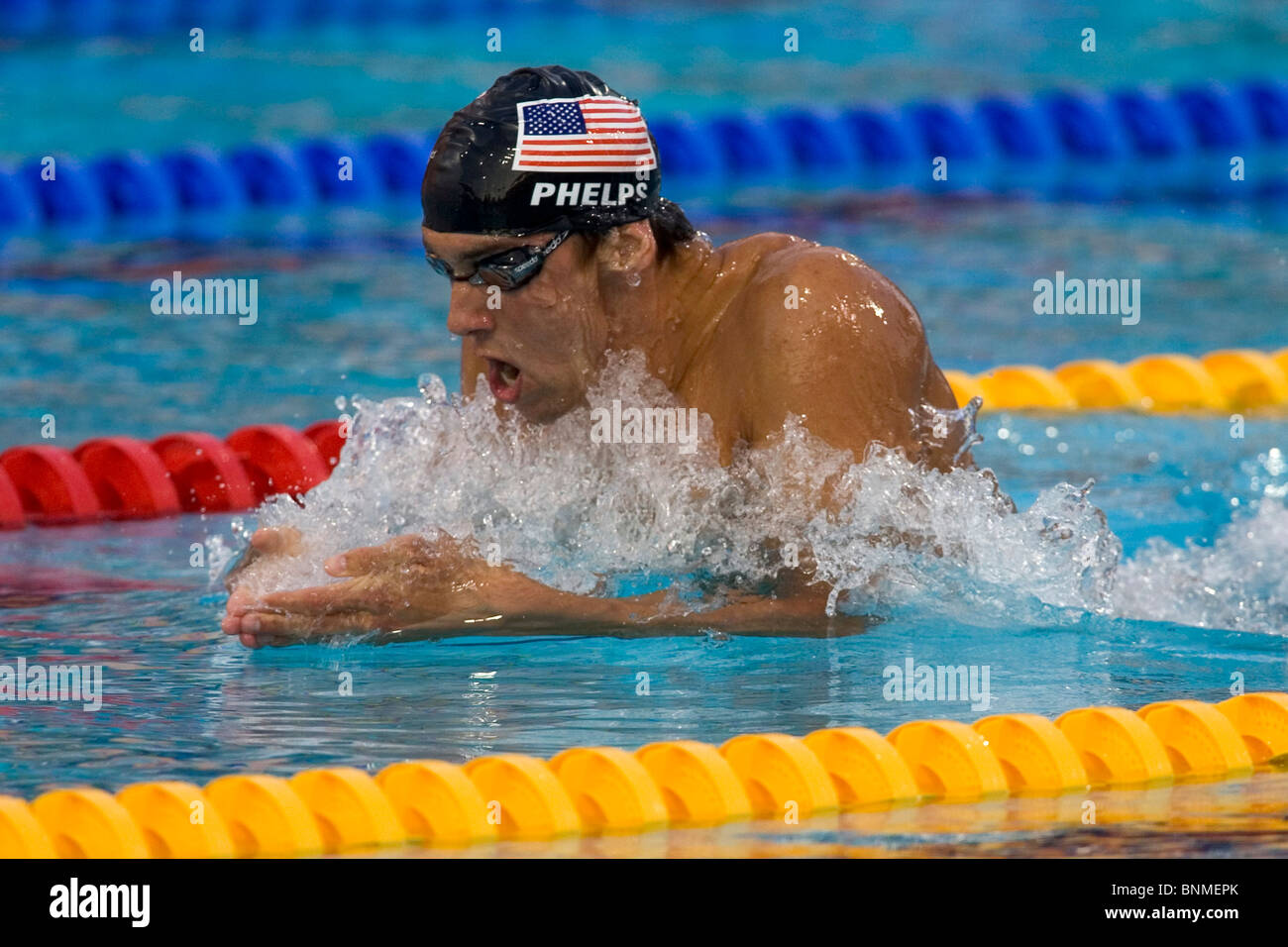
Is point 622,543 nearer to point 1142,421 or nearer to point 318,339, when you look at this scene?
point 1142,421

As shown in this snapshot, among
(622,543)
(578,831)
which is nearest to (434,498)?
(622,543)

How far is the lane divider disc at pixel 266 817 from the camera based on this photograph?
2.44 m

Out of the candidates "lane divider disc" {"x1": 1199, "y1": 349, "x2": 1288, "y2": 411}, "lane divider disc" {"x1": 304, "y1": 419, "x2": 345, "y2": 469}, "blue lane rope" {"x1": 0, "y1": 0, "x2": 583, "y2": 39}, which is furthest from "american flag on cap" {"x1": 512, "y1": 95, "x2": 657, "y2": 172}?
"blue lane rope" {"x1": 0, "y1": 0, "x2": 583, "y2": 39}

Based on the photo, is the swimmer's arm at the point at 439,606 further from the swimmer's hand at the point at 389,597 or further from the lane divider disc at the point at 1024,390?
the lane divider disc at the point at 1024,390

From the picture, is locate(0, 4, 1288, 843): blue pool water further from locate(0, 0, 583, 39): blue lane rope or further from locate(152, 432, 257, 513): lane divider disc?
locate(0, 0, 583, 39): blue lane rope

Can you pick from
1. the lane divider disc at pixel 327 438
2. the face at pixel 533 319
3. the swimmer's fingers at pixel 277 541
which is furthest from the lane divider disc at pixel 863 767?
the lane divider disc at pixel 327 438

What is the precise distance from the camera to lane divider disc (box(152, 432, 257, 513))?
4.48m

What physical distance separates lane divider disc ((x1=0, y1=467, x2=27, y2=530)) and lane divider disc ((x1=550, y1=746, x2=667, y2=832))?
2.13 metres

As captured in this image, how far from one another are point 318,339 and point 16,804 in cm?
375

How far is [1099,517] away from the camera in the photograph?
343 centimetres

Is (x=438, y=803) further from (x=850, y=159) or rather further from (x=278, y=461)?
(x=850, y=159)
